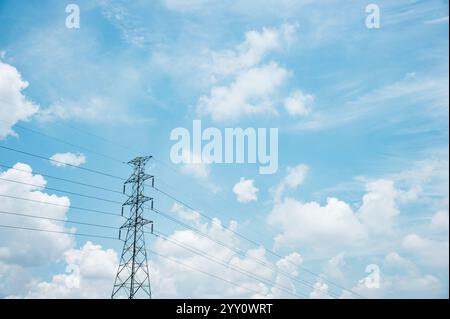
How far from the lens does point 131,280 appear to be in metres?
39.0

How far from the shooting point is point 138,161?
46125 mm
